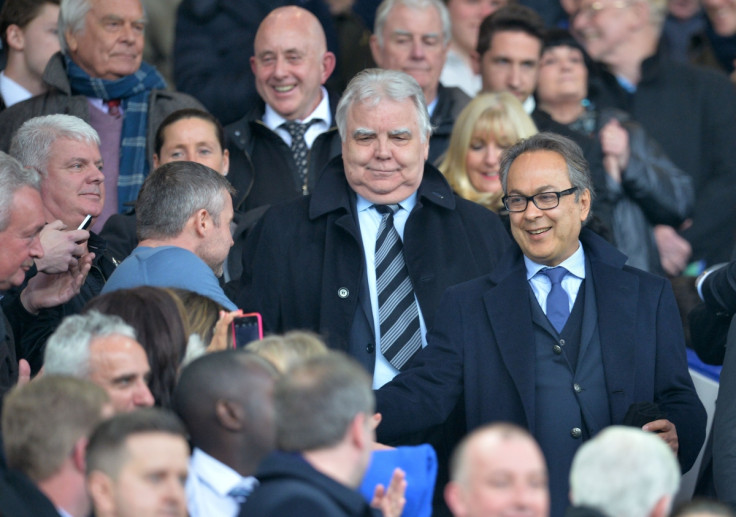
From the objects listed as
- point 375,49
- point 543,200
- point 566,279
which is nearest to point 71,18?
point 375,49

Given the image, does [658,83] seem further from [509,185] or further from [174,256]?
[174,256]

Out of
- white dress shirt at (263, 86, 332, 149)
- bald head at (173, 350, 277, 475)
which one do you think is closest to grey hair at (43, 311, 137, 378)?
bald head at (173, 350, 277, 475)

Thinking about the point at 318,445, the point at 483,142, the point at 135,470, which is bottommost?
the point at 135,470

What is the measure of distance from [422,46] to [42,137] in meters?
2.58

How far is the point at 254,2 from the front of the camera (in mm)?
8312

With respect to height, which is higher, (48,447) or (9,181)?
(9,181)

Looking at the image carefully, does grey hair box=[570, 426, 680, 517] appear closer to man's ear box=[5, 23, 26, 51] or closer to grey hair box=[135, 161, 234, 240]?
grey hair box=[135, 161, 234, 240]

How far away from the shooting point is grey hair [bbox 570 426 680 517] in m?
3.56

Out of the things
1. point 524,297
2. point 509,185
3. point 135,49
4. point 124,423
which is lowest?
point 124,423

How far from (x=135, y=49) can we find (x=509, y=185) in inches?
112

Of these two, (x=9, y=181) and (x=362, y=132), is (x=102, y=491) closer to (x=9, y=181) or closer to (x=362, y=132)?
(x=9, y=181)

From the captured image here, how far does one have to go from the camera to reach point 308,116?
746 centimetres

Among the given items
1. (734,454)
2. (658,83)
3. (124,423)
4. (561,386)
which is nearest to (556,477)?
(561,386)

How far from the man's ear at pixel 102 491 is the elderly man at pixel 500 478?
913 millimetres
